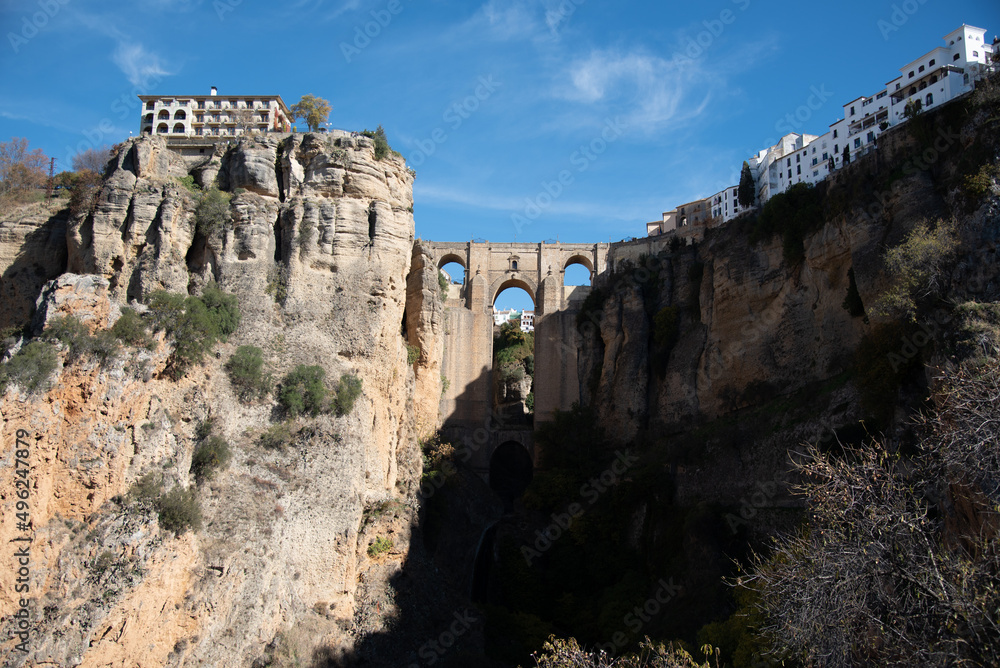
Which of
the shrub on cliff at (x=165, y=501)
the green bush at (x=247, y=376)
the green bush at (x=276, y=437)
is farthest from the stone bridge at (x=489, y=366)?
the shrub on cliff at (x=165, y=501)

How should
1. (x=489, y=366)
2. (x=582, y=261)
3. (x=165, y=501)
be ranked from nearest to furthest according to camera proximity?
(x=165, y=501) → (x=489, y=366) → (x=582, y=261)

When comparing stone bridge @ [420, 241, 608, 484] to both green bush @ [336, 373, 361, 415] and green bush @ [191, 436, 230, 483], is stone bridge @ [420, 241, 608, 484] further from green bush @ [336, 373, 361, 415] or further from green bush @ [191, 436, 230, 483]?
green bush @ [191, 436, 230, 483]

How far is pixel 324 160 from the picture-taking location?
26.1 metres

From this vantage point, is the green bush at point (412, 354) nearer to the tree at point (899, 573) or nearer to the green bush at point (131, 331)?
the green bush at point (131, 331)

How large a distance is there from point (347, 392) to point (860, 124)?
1440 inches

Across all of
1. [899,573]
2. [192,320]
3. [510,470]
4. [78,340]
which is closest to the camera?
[899,573]

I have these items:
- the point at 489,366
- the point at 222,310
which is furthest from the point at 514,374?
the point at 222,310

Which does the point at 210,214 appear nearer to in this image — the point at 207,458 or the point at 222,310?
the point at 222,310

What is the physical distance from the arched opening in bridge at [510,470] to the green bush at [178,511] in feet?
70.4

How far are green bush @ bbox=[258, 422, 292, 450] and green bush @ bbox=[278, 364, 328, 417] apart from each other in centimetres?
57

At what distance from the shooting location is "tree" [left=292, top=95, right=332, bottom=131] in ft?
117

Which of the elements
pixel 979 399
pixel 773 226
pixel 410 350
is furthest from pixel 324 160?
pixel 979 399

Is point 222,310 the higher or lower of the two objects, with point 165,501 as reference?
higher

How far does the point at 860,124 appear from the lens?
152 feet
